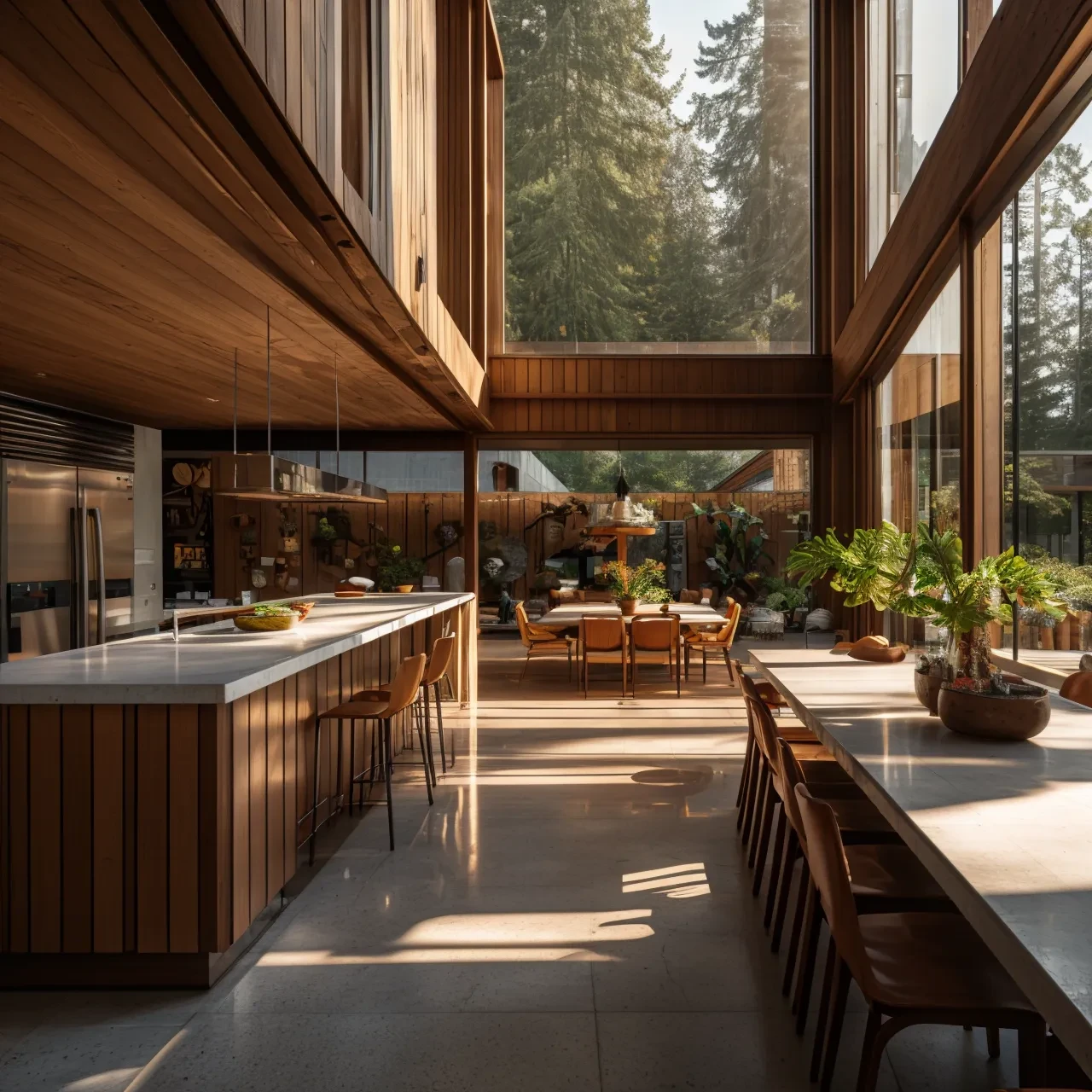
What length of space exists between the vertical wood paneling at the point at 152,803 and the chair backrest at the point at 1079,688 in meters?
3.36

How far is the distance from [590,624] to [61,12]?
6.64 metres

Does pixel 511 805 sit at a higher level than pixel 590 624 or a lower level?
lower

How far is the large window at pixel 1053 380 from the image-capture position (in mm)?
4094

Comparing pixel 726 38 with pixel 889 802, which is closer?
pixel 889 802

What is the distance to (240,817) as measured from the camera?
305 centimetres

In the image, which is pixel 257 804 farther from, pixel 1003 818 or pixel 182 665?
pixel 1003 818

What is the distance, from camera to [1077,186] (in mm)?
→ 4137

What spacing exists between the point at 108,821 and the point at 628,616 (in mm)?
6383

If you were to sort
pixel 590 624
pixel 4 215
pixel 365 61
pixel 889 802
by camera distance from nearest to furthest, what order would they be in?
pixel 889 802 < pixel 4 215 < pixel 365 61 < pixel 590 624

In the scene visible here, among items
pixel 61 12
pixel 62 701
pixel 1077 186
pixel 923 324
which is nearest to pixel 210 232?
pixel 61 12

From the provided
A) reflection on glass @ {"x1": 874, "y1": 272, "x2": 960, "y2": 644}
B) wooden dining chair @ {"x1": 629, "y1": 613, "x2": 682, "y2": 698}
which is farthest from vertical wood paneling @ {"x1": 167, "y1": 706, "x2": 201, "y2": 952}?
wooden dining chair @ {"x1": 629, "y1": 613, "x2": 682, "y2": 698}

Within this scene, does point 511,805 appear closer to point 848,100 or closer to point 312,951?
point 312,951

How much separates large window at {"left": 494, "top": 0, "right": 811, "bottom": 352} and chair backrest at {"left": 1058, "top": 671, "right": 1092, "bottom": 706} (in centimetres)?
659

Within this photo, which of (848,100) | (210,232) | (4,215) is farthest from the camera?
(848,100)
